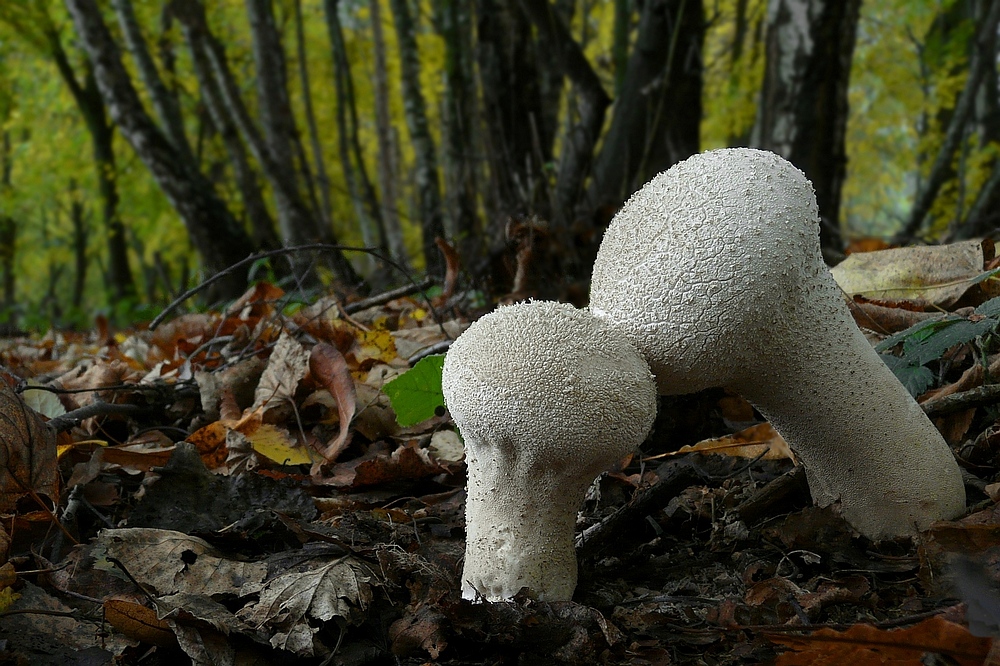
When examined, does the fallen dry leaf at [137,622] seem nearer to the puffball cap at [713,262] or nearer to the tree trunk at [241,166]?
the puffball cap at [713,262]

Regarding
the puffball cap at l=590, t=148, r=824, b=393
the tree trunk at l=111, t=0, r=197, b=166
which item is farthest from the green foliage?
the tree trunk at l=111, t=0, r=197, b=166

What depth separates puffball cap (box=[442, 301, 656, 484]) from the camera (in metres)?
1.27

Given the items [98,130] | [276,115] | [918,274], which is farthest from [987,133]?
[98,130]

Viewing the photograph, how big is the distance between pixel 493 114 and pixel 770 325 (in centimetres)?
470

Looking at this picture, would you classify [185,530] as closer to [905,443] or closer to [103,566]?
[103,566]

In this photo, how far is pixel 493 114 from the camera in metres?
5.72

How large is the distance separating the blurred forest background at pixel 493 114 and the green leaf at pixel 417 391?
2.08ft

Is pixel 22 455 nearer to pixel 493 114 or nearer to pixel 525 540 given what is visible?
pixel 525 540

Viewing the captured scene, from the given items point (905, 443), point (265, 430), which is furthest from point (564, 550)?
point (265, 430)

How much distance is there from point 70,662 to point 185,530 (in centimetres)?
40

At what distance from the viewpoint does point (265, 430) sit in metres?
2.13

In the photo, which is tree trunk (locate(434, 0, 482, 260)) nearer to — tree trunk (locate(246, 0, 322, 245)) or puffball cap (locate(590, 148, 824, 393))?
tree trunk (locate(246, 0, 322, 245))

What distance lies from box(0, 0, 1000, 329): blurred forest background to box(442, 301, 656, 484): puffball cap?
1.06 meters

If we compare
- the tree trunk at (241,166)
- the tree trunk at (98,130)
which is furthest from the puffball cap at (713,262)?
the tree trunk at (98,130)
